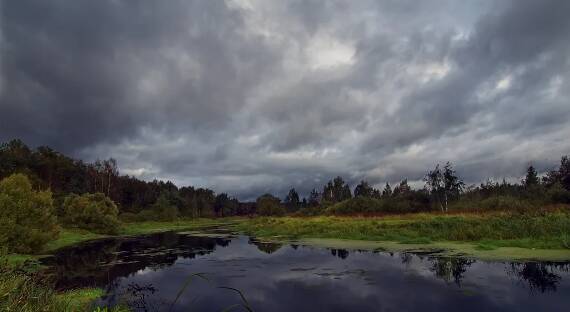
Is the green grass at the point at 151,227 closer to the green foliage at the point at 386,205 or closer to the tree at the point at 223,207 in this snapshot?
the green foliage at the point at 386,205

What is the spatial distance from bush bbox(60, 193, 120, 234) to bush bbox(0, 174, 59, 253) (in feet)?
85.4

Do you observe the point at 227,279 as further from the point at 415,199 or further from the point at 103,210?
the point at 415,199

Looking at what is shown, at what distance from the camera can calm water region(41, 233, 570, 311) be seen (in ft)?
46.3

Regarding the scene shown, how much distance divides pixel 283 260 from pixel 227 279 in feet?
22.8

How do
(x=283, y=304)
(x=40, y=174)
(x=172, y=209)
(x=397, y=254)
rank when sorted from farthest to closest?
(x=172, y=209) < (x=40, y=174) < (x=397, y=254) < (x=283, y=304)

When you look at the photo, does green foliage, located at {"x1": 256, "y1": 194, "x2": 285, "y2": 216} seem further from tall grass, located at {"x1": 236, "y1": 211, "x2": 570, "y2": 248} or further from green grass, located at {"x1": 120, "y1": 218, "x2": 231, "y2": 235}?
tall grass, located at {"x1": 236, "y1": 211, "x2": 570, "y2": 248}

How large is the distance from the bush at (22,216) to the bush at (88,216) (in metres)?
26.0

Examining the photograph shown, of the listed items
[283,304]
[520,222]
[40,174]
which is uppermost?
[40,174]

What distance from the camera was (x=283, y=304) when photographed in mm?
15102

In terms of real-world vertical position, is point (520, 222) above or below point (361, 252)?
above

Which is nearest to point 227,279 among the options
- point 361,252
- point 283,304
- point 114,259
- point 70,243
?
point 283,304

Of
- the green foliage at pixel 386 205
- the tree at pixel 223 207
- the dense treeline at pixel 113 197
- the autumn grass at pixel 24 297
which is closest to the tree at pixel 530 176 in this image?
the dense treeline at pixel 113 197

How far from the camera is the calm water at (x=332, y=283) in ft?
46.3

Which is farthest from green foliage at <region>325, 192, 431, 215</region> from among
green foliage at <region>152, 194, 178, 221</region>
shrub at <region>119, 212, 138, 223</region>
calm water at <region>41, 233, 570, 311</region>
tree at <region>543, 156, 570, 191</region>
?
shrub at <region>119, 212, 138, 223</region>
